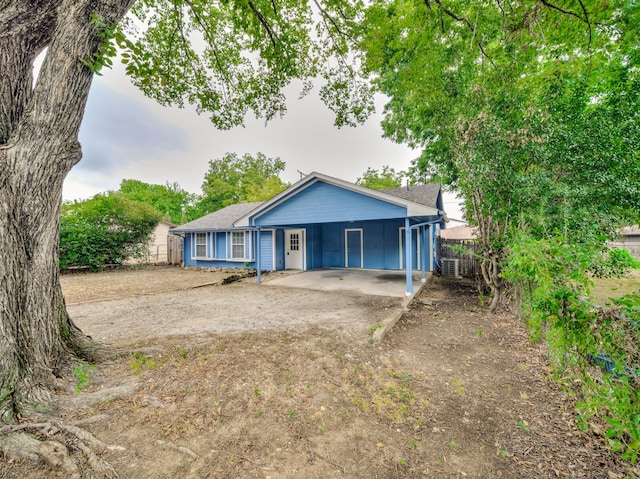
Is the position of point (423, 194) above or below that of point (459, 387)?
above

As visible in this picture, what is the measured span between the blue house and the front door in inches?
2.0

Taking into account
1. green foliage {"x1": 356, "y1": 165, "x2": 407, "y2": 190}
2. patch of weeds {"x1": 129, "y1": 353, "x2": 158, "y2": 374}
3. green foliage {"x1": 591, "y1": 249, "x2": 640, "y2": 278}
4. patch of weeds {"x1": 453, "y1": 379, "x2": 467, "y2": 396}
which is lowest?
patch of weeds {"x1": 453, "y1": 379, "x2": 467, "y2": 396}

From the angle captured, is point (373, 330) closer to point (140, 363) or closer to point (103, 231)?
point (140, 363)

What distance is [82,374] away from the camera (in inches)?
115

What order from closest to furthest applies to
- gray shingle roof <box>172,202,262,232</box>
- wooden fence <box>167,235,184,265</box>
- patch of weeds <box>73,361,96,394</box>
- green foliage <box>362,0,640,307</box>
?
patch of weeds <box>73,361,96,394</box>
green foliage <box>362,0,640,307</box>
gray shingle roof <box>172,202,262,232</box>
wooden fence <box>167,235,184,265</box>

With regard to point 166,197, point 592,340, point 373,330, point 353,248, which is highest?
point 166,197

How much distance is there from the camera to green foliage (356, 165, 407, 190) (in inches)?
999

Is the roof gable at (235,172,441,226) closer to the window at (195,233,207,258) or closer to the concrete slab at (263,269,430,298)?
the concrete slab at (263,269,430,298)

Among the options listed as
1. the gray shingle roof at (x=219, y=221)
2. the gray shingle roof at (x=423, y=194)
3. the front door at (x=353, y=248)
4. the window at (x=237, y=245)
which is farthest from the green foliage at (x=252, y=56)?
the window at (x=237, y=245)

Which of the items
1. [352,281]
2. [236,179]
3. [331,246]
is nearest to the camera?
[352,281]

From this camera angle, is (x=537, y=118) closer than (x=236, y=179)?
Yes

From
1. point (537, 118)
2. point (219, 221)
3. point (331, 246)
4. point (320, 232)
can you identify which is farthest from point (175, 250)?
point (537, 118)

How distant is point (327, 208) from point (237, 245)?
721 centimetres

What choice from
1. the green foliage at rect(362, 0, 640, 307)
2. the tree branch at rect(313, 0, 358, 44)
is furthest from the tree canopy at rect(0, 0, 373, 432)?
the green foliage at rect(362, 0, 640, 307)
